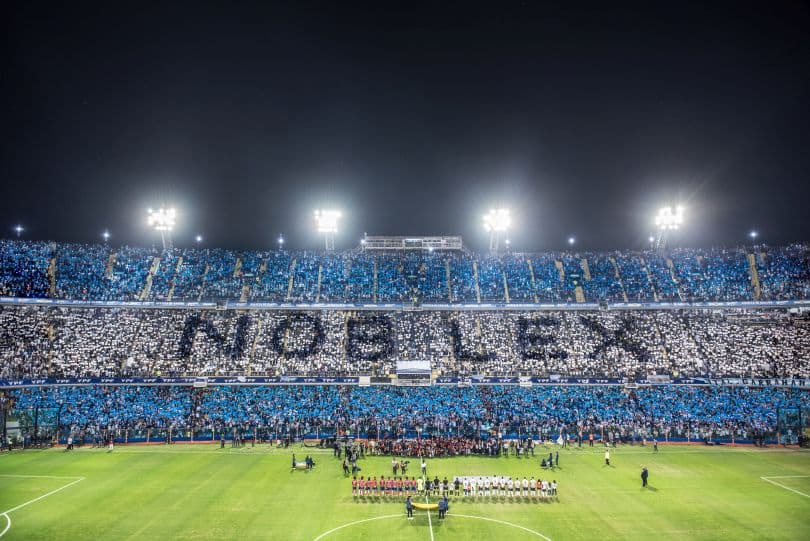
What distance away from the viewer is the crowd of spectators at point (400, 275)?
5528 cm

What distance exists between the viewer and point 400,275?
6191 centimetres

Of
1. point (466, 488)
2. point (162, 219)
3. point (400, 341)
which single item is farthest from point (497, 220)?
point (466, 488)

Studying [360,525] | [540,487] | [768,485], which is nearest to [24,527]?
[360,525]

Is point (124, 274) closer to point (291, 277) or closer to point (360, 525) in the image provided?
point (291, 277)

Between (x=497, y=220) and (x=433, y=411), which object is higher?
(x=497, y=220)

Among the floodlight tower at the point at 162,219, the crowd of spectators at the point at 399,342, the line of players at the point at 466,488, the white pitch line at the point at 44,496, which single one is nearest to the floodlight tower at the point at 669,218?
the crowd of spectators at the point at 399,342

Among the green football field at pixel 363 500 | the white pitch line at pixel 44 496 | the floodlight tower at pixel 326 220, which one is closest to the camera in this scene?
the green football field at pixel 363 500

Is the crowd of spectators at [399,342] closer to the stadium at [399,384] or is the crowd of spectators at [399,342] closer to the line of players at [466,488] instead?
the stadium at [399,384]

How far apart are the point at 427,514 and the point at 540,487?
634 centimetres

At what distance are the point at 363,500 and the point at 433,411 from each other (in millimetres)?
16696

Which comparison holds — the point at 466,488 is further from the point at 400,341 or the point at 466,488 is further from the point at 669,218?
the point at 669,218

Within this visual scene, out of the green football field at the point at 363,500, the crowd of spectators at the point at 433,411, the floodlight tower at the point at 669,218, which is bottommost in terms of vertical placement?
the green football field at the point at 363,500

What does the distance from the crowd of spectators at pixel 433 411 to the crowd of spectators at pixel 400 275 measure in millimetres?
12307

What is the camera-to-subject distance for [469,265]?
63750 mm
